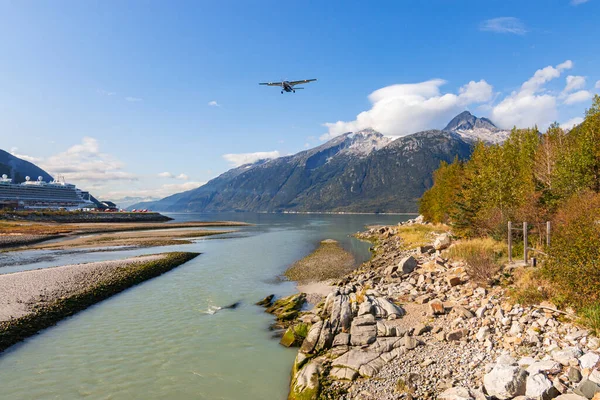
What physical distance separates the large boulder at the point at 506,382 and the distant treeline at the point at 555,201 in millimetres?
5673

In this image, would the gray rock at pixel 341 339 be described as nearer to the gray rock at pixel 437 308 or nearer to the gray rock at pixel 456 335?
the gray rock at pixel 456 335

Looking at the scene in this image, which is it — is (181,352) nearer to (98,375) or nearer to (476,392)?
(98,375)

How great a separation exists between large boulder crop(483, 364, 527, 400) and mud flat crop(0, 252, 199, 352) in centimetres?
2313

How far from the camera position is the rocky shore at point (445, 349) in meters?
9.98

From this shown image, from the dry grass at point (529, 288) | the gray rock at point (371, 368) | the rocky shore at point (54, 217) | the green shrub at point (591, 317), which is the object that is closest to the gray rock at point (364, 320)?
the gray rock at point (371, 368)

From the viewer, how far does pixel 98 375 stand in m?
15.2

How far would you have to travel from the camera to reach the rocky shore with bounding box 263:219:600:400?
9977 millimetres

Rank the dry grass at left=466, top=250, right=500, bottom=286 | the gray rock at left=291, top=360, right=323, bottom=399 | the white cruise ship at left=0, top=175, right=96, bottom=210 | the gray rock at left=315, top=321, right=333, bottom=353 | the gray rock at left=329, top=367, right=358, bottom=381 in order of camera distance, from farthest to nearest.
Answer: the white cruise ship at left=0, top=175, right=96, bottom=210
the dry grass at left=466, top=250, right=500, bottom=286
the gray rock at left=315, top=321, right=333, bottom=353
the gray rock at left=329, top=367, right=358, bottom=381
the gray rock at left=291, top=360, right=323, bottom=399

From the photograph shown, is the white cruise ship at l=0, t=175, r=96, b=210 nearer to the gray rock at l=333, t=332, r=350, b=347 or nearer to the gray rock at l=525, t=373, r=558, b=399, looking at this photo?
the gray rock at l=333, t=332, r=350, b=347

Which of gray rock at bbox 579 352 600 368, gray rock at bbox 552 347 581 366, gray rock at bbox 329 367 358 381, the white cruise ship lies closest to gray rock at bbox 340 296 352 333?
gray rock at bbox 329 367 358 381

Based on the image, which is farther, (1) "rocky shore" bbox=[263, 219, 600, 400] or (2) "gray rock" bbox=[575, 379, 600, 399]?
(1) "rocky shore" bbox=[263, 219, 600, 400]

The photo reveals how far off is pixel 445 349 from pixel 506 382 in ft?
11.7

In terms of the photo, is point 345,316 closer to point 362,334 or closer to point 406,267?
point 362,334

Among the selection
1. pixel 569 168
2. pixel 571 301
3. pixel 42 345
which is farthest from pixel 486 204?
pixel 42 345
